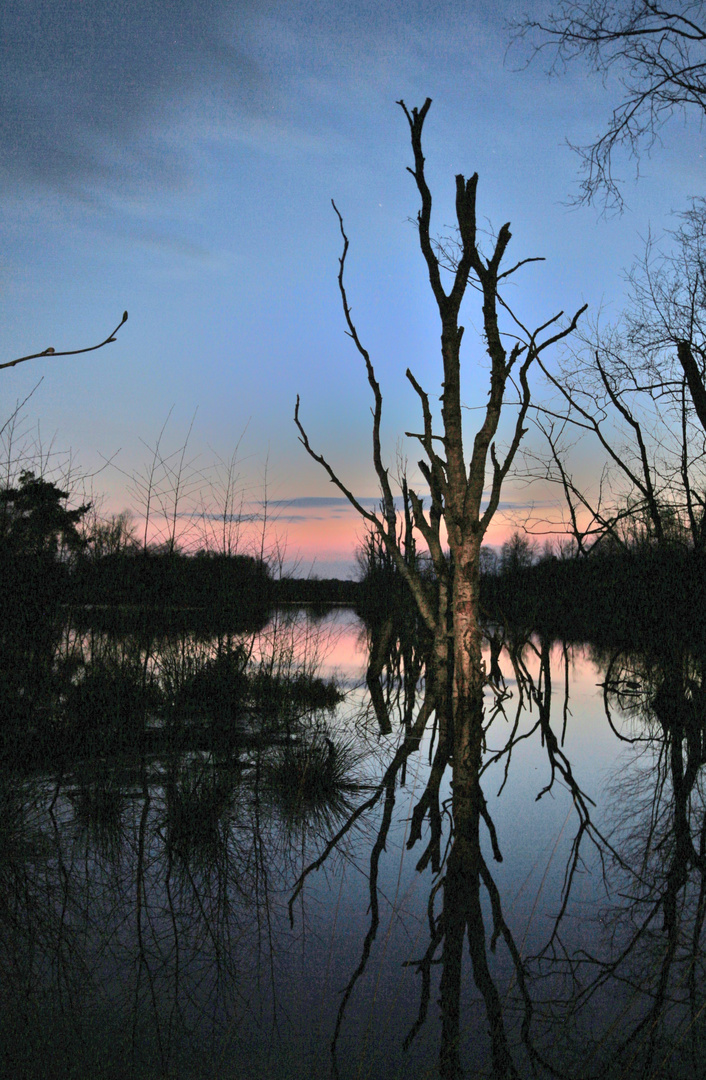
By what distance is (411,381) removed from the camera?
7.05 m

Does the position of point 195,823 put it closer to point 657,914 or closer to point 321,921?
point 321,921

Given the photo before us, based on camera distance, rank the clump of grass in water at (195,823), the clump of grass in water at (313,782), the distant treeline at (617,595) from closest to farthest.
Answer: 1. the clump of grass in water at (195,823)
2. the clump of grass in water at (313,782)
3. the distant treeline at (617,595)

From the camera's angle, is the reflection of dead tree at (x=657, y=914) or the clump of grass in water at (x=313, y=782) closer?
the reflection of dead tree at (x=657, y=914)

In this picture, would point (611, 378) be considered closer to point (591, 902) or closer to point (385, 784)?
point (385, 784)

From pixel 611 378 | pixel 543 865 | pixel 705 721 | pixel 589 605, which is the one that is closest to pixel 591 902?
pixel 543 865

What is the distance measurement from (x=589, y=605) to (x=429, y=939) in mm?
16522

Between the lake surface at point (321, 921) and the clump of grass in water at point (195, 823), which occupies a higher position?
the clump of grass in water at point (195, 823)

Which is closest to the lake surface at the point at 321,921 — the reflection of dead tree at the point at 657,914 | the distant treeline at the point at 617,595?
the reflection of dead tree at the point at 657,914

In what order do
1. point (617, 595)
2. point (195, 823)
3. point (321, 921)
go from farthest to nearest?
point (617, 595), point (195, 823), point (321, 921)

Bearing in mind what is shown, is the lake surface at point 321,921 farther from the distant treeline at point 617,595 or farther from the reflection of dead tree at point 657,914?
the distant treeline at point 617,595

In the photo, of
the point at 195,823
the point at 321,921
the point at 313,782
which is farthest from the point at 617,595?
the point at 321,921

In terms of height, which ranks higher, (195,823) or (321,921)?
(195,823)

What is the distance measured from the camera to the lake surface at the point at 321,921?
231 centimetres

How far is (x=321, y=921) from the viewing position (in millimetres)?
3266
